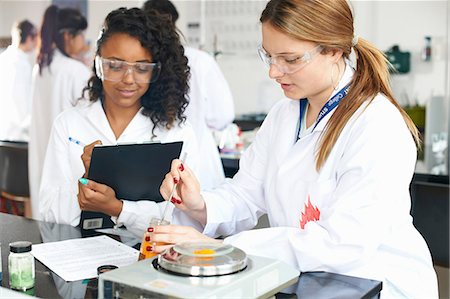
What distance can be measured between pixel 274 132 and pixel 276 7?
42cm

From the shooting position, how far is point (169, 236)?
1.51 m

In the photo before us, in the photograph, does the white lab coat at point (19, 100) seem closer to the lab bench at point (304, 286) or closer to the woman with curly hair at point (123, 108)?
the woman with curly hair at point (123, 108)

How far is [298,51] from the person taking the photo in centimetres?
169

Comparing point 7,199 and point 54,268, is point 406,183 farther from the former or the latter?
point 7,199

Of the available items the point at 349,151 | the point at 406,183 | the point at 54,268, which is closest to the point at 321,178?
the point at 349,151

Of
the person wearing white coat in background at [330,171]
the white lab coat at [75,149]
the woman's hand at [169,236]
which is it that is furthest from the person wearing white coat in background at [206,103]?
the woman's hand at [169,236]

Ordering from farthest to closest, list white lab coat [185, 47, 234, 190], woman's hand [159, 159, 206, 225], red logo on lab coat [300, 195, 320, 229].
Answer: white lab coat [185, 47, 234, 190], woman's hand [159, 159, 206, 225], red logo on lab coat [300, 195, 320, 229]

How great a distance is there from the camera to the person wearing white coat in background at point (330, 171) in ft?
5.05

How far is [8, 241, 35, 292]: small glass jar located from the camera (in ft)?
4.62

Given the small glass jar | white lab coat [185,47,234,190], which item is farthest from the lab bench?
white lab coat [185,47,234,190]

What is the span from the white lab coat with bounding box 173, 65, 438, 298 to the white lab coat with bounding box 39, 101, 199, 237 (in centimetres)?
56

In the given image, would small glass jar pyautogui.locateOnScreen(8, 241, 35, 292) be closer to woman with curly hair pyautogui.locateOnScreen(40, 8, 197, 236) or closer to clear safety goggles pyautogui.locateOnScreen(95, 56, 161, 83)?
woman with curly hair pyautogui.locateOnScreen(40, 8, 197, 236)

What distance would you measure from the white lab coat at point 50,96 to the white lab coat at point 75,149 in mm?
1615

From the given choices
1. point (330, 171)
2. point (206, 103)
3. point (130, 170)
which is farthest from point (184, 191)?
point (206, 103)
